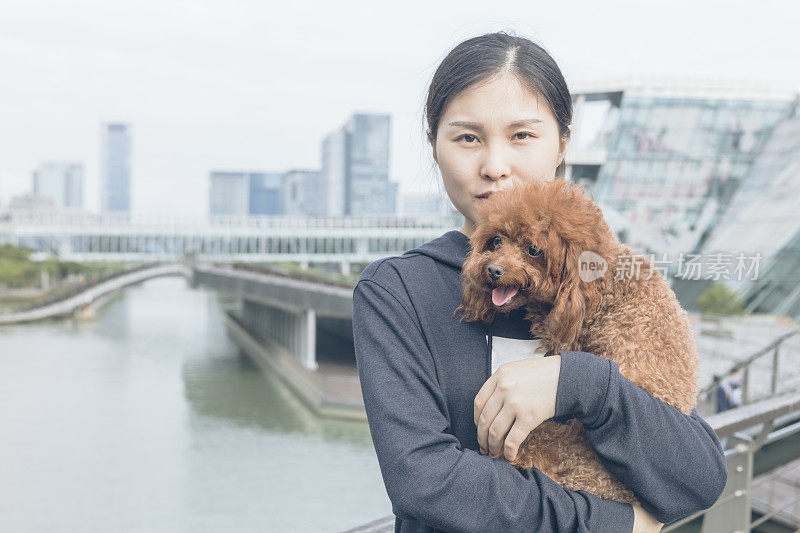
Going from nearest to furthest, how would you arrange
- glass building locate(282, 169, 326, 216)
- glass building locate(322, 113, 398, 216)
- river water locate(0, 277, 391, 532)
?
river water locate(0, 277, 391, 532)
glass building locate(322, 113, 398, 216)
glass building locate(282, 169, 326, 216)

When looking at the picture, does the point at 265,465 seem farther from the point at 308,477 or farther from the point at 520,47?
the point at 520,47

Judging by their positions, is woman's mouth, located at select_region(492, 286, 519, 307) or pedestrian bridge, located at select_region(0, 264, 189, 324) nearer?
woman's mouth, located at select_region(492, 286, 519, 307)

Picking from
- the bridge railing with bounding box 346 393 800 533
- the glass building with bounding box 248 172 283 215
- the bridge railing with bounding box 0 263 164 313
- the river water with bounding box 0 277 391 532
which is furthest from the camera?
the glass building with bounding box 248 172 283 215

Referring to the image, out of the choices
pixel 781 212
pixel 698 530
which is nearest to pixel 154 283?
pixel 781 212

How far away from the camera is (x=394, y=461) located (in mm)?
847

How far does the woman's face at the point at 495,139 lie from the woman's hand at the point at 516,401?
11.5 inches

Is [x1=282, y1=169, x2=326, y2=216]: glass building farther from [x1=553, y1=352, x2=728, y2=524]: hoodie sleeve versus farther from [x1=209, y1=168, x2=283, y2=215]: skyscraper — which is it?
[x1=553, y1=352, x2=728, y2=524]: hoodie sleeve

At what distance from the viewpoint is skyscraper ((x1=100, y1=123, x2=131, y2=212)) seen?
486ft

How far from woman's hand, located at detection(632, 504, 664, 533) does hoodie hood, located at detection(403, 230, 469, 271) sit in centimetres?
42

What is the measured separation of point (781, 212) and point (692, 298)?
8244mm

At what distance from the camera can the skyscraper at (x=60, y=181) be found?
139m

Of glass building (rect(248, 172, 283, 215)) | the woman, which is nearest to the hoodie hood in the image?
the woman

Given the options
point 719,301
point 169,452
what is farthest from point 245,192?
point 719,301

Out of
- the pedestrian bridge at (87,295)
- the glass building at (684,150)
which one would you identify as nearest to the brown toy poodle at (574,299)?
the glass building at (684,150)
